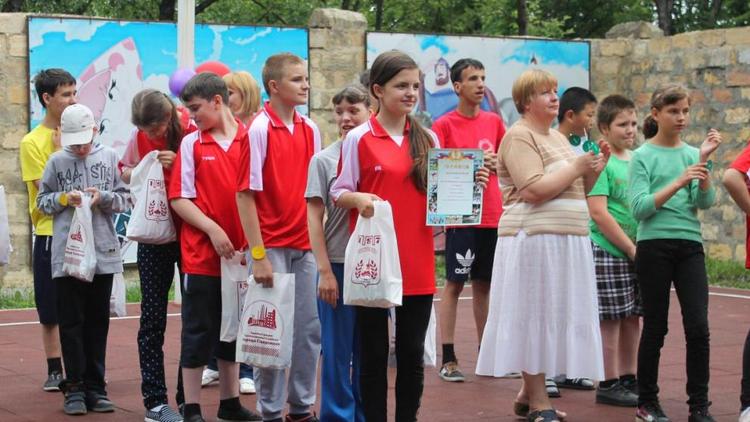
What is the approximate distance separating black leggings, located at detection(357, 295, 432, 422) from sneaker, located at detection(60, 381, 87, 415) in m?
2.10

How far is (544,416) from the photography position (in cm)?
671

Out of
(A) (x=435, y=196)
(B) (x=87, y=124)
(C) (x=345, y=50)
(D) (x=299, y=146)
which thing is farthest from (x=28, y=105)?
(A) (x=435, y=196)

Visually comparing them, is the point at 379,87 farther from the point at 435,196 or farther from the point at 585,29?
the point at 585,29

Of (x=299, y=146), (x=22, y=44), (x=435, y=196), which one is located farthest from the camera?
(x=22, y=44)

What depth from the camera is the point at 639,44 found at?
56.2ft

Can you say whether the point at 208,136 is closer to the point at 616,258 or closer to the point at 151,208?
the point at 151,208

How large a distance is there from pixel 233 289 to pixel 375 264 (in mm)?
1226

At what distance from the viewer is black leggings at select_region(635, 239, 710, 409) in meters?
6.83

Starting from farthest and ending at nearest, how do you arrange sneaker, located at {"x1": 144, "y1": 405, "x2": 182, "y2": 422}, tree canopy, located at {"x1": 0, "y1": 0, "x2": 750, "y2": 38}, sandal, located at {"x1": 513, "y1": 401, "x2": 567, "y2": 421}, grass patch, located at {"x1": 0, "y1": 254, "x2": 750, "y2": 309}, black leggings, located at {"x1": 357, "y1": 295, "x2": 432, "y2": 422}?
tree canopy, located at {"x1": 0, "y1": 0, "x2": 750, "y2": 38}, grass patch, located at {"x1": 0, "y1": 254, "x2": 750, "y2": 309}, sandal, located at {"x1": 513, "y1": 401, "x2": 567, "y2": 421}, sneaker, located at {"x1": 144, "y1": 405, "x2": 182, "y2": 422}, black leggings, located at {"x1": 357, "y1": 295, "x2": 432, "y2": 422}

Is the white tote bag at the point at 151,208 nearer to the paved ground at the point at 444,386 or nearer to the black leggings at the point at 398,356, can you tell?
the paved ground at the point at 444,386

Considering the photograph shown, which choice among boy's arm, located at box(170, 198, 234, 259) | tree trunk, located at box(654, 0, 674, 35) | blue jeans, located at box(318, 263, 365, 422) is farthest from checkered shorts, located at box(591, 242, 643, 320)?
tree trunk, located at box(654, 0, 674, 35)

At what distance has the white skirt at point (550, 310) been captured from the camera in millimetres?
6648

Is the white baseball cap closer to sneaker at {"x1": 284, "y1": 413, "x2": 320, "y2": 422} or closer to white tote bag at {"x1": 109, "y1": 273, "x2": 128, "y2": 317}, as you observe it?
white tote bag at {"x1": 109, "y1": 273, "x2": 128, "y2": 317}

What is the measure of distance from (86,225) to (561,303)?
267 cm
